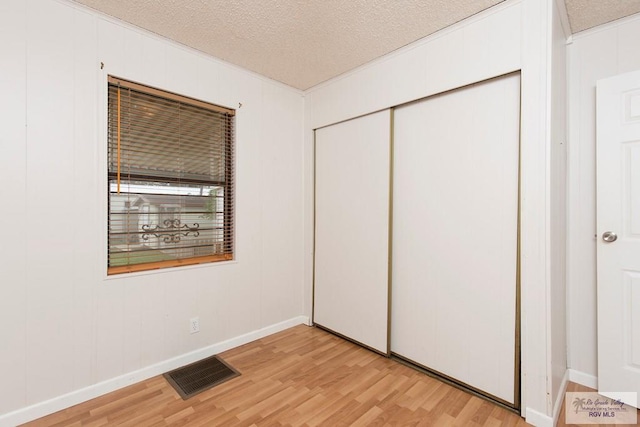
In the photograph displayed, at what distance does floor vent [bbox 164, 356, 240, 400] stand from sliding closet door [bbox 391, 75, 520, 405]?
1440mm

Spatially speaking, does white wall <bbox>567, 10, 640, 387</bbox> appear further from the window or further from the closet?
the window

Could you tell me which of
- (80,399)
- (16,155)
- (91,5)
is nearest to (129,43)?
(91,5)

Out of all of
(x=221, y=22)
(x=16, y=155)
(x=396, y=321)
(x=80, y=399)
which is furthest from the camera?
(x=396, y=321)

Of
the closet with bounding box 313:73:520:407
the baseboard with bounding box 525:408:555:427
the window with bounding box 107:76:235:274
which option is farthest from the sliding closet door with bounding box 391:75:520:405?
the window with bounding box 107:76:235:274

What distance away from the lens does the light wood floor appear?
182 cm

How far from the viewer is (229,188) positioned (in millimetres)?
2809

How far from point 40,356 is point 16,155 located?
124 centimetres

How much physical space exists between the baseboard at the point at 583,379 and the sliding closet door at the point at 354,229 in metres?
1.38

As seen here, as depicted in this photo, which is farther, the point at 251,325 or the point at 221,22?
the point at 251,325

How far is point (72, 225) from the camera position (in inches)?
77.4

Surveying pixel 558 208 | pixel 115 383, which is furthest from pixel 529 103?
pixel 115 383

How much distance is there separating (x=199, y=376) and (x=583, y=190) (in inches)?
126

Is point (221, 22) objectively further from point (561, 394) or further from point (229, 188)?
point (561, 394)

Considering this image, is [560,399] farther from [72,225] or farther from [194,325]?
[72,225]
